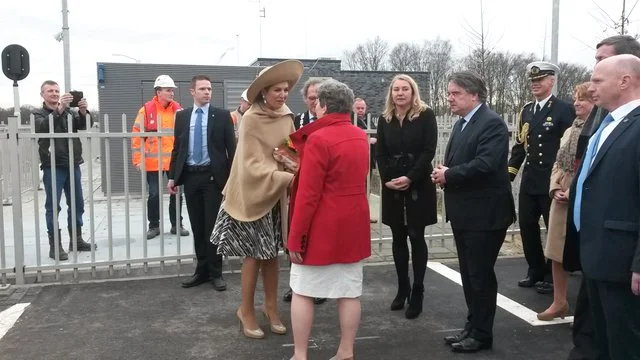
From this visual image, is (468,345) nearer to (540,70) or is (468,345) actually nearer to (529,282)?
(529,282)

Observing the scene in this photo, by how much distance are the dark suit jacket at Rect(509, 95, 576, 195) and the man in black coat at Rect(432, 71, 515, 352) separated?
1257mm

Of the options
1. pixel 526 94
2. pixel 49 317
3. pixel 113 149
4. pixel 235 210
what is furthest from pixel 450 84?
pixel 526 94

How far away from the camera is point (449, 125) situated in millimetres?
6715

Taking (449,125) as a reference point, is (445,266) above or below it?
below

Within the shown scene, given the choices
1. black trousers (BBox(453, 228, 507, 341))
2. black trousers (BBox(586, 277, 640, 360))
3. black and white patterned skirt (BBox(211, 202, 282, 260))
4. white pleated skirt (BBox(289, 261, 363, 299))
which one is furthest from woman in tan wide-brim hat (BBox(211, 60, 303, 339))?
black trousers (BBox(586, 277, 640, 360))

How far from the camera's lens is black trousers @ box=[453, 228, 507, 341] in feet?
12.3

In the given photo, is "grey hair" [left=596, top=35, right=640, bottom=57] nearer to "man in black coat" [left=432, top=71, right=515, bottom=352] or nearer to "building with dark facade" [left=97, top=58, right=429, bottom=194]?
"man in black coat" [left=432, top=71, right=515, bottom=352]

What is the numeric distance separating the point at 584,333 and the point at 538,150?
2000 millimetres

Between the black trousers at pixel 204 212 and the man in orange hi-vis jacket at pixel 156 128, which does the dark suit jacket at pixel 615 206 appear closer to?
the black trousers at pixel 204 212

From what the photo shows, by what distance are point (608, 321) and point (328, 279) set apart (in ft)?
5.03

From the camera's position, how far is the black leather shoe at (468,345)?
3845mm

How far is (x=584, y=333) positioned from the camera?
3439 millimetres

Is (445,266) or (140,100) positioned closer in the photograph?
(445,266)

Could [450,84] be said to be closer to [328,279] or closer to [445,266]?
[328,279]
